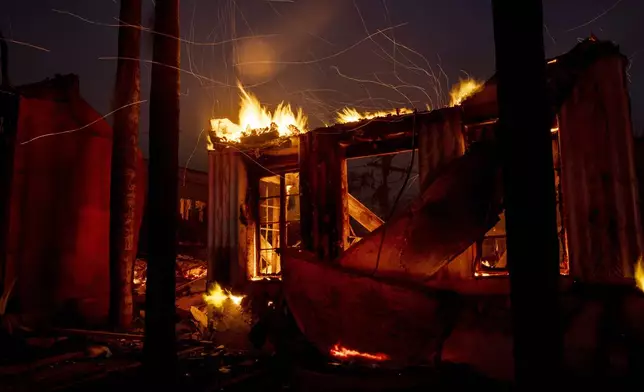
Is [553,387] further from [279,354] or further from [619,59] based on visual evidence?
[619,59]

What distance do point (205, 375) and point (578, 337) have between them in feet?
17.3

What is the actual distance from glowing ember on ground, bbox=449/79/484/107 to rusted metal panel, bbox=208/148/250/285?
5152mm

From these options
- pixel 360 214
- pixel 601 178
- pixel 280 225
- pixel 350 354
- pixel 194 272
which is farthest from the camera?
pixel 194 272

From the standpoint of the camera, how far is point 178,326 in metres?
11.4

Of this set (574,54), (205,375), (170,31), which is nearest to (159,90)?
(170,31)

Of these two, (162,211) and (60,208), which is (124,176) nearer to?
(60,208)

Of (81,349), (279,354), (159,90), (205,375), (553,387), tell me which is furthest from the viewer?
(81,349)

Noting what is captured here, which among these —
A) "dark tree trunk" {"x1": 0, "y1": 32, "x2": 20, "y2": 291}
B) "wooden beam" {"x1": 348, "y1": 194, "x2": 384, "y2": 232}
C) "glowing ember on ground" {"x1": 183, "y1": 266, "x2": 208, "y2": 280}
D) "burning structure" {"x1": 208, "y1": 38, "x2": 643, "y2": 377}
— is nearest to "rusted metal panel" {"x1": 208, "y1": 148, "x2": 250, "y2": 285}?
"burning structure" {"x1": 208, "y1": 38, "x2": 643, "y2": 377}

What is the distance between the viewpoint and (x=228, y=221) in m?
10.9

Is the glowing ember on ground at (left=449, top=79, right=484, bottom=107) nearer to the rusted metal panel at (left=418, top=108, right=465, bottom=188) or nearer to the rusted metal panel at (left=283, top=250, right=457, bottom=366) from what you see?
the rusted metal panel at (left=418, top=108, right=465, bottom=188)

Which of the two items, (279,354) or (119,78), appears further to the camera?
(119,78)

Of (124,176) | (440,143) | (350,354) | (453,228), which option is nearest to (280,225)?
(124,176)

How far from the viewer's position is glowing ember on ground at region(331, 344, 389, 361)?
243 inches

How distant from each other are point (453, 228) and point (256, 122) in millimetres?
6268
